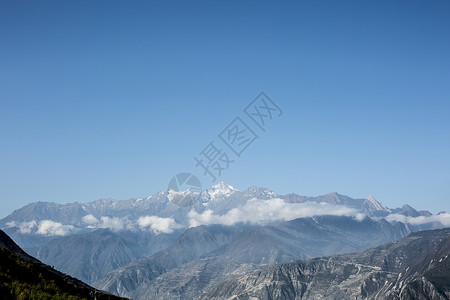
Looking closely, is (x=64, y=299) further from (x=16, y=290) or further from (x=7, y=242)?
(x=7, y=242)

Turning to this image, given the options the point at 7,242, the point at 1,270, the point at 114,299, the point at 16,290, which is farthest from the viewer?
the point at 7,242

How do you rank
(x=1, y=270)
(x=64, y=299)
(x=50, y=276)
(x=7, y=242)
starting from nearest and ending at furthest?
(x=64, y=299) → (x=1, y=270) → (x=50, y=276) → (x=7, y=242)

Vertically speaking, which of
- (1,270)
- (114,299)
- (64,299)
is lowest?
(114,299)

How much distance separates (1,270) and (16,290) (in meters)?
11.0

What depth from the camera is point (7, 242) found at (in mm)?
86250

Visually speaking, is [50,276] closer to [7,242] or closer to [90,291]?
[90,291]

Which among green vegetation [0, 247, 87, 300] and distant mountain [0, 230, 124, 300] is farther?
distant mountain [0, 230, 124, 300]

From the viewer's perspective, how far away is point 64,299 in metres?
33.5

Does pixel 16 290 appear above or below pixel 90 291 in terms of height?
above

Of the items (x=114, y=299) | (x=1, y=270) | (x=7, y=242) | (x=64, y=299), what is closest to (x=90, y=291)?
(x=114, y=299)

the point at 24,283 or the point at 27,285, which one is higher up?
the point at 24,283

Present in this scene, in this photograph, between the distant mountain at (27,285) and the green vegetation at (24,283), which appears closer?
the green vegetation at (24,283)

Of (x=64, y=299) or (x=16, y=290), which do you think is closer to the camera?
(x=16, y=290)

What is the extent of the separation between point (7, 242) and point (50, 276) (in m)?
45.4
